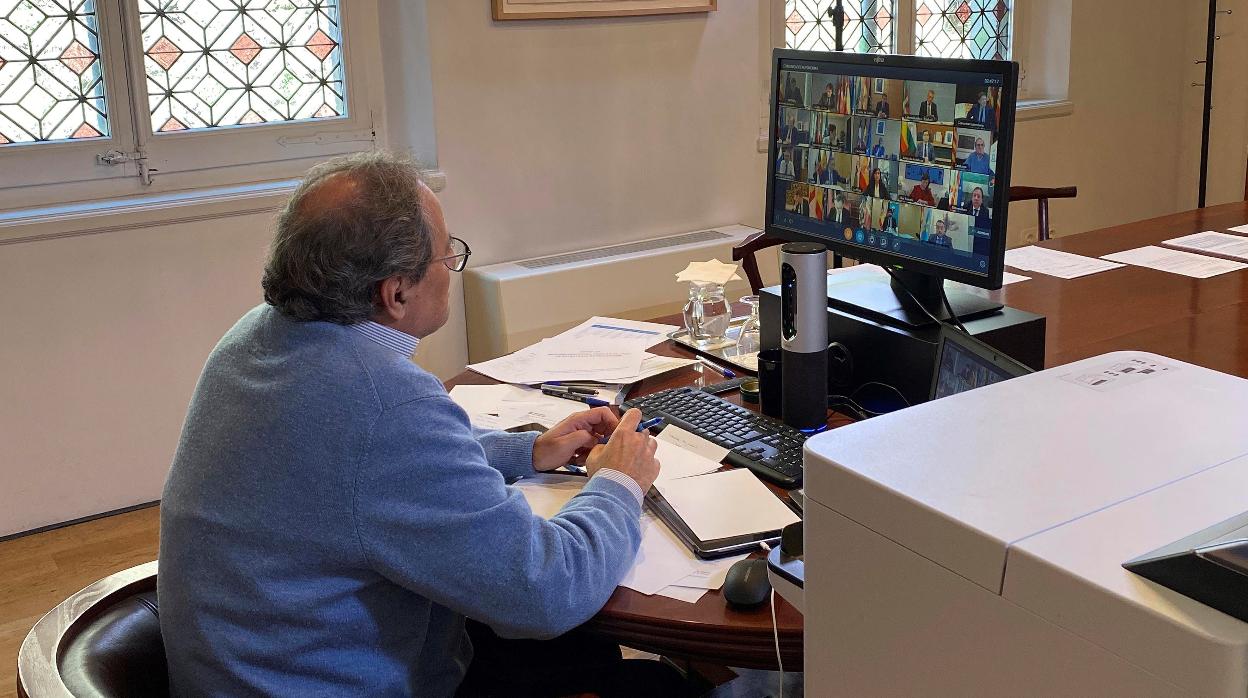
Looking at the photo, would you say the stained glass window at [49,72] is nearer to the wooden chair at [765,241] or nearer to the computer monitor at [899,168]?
the wooden chair at [765,241]

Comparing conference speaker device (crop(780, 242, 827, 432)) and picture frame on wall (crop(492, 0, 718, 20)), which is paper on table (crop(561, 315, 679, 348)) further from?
picture frame on wall (crop(492, 0, 718, 20))

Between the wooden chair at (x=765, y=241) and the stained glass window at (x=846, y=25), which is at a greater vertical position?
the stained glass window at (x=846, y=25)

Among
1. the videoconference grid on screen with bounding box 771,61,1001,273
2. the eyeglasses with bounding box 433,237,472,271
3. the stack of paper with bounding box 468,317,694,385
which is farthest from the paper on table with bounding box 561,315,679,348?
the eyeglasses with bounding box 433,237,472,271

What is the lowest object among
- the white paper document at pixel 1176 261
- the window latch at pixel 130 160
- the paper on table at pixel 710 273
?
the white paper document at pixel 1176 261

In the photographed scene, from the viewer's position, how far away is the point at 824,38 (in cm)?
464

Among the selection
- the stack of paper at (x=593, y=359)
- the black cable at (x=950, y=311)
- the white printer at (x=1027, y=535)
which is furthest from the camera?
the stack of paper at (x=593, y=359)

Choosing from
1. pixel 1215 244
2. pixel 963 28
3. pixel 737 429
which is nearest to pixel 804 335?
pixel 737 429

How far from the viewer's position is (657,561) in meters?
1.45

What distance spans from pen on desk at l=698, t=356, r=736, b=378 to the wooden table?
48mm

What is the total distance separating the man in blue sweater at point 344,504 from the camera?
1260 mm

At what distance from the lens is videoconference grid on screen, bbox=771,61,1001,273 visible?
5.66 feet

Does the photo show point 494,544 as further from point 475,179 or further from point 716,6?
point 716,6

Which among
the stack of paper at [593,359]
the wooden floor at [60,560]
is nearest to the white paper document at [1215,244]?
the stack of paper at [593,359]

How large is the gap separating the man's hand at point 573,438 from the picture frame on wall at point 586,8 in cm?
217
